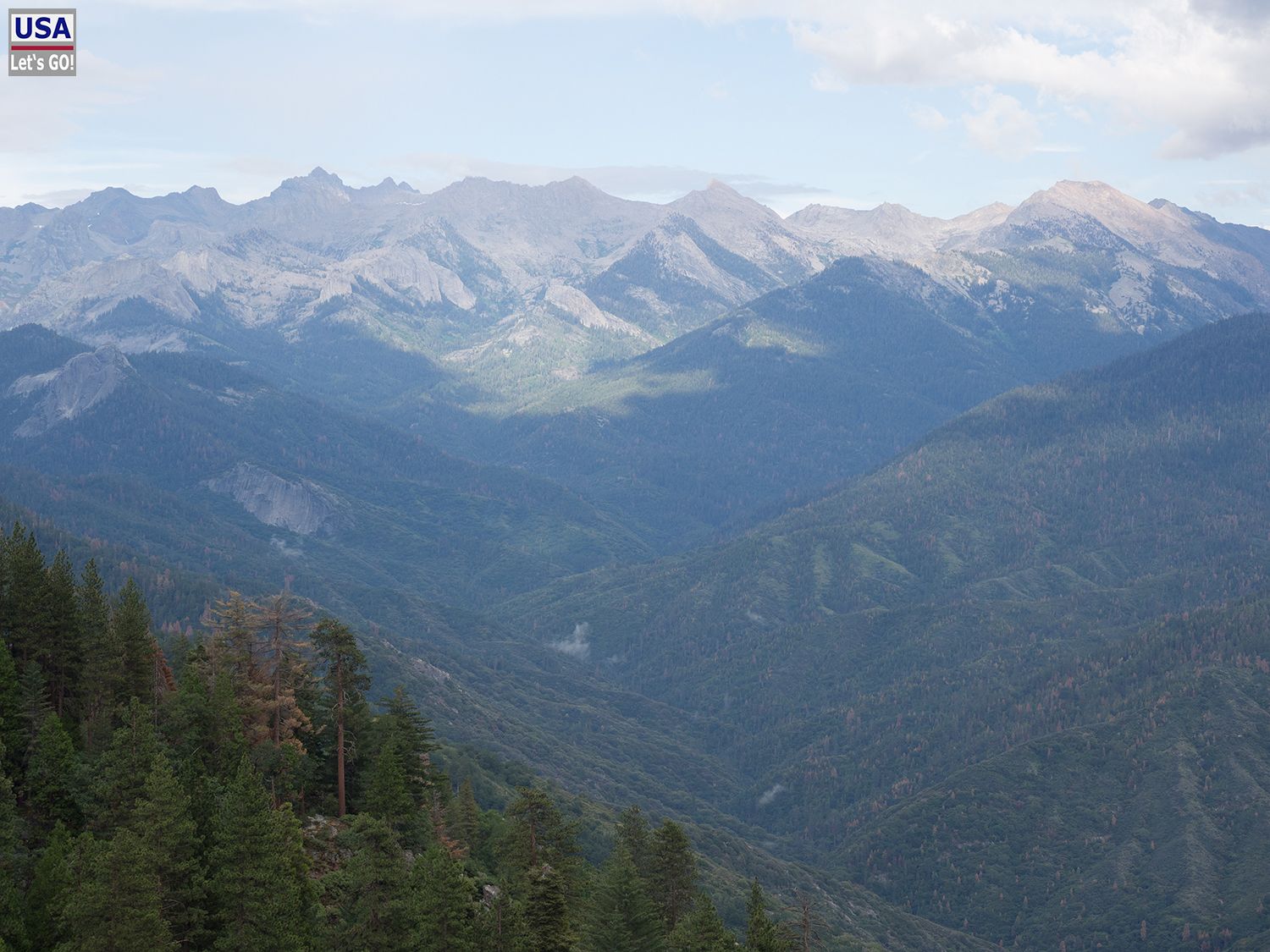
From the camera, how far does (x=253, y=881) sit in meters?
81.7

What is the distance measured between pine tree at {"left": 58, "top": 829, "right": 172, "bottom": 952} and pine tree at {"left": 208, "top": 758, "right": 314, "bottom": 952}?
14.3 ft

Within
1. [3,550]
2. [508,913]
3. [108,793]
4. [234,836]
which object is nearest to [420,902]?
[508,913]

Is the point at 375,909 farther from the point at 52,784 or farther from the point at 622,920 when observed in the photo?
the point at 52,784

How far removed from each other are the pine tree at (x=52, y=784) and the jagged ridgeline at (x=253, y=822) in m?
0.14

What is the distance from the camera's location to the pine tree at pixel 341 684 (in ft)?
354

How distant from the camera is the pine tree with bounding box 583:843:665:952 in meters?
90.9

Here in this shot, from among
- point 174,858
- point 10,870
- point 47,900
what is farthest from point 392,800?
point 10,870

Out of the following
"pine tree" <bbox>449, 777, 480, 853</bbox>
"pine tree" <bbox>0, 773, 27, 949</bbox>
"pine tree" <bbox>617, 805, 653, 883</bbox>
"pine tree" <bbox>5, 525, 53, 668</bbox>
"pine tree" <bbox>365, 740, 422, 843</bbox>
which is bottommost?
"pine tree" <bbox>449, 777, 480, 853</bbox>

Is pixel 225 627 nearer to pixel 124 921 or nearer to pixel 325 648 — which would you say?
pixel 325 648

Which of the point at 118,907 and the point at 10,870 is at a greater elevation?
A: the point at 118,907

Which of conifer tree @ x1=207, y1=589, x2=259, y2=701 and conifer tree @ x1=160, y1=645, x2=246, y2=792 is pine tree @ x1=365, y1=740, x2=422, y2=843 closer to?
conifer tree @ x1=207, y1=589, x2=259, y2=701

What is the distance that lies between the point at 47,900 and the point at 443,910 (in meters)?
25.1

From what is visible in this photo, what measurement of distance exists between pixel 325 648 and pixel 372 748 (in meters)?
10.6

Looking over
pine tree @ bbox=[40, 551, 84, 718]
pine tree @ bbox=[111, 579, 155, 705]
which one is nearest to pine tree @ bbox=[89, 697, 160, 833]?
pine tree @ bbox=[111, 579, 155, 705]
